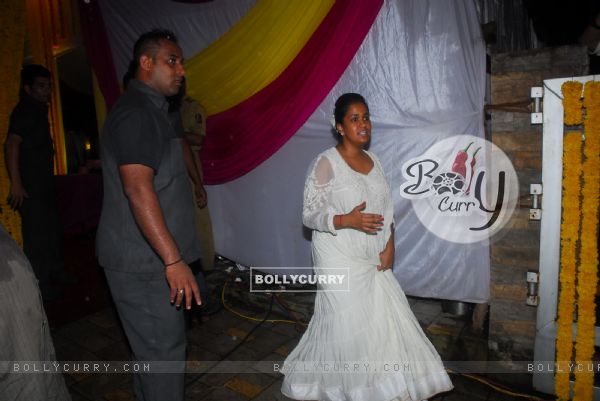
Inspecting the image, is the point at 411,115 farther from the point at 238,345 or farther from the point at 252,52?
the point at 238,345

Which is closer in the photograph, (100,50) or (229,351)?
(229,351)

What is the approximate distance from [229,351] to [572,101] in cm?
287

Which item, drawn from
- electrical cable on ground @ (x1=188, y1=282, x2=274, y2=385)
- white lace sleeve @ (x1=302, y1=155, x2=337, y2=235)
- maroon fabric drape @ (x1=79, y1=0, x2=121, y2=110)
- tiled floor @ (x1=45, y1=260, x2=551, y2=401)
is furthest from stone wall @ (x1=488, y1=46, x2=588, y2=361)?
maroon fabric drape @ (x1=79, y1=0, x2=121, y2=110)

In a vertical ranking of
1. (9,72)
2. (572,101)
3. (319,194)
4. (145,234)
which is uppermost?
(9,72)

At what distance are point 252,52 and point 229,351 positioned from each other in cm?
258

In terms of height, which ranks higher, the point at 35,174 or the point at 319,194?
the point at 35,174

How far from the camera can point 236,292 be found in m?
4.01

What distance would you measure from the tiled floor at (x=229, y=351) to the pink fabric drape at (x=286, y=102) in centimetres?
150

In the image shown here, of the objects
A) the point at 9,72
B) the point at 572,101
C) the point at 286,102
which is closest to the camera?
the point at 572,101

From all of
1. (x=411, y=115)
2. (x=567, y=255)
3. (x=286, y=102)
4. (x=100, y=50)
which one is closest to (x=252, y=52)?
(x=286, y=102)

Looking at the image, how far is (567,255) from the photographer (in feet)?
7.68

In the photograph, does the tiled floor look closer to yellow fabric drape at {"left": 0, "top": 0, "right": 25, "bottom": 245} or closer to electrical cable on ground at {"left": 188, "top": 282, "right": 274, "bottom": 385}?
electrical cable on ground at {"left": 188, "top": 282, "right": 274, "bottom": 385}

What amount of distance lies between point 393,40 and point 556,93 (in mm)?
1222

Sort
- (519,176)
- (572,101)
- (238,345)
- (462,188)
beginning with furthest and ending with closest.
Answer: (238,345) → (462,188) → (519,176) → (572,101)
